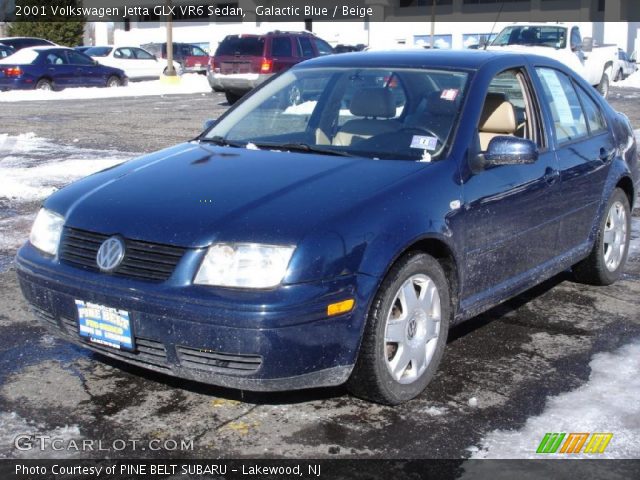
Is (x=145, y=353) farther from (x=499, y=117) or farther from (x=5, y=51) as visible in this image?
(x=5, y=51)

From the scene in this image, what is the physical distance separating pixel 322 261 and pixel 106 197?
114cm

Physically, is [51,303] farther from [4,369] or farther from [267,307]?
[267,307]

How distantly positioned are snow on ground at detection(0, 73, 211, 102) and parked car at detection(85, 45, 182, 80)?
3.34 meters

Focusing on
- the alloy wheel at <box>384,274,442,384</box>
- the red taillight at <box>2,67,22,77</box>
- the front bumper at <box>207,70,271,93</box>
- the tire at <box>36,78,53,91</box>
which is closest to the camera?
the alloy wheel at <box>384,274,442,384</box>

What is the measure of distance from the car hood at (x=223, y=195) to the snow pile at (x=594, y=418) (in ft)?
3.89

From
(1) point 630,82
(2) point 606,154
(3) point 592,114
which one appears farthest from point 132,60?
(2) point 606,154

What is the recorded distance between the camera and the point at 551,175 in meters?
5.09

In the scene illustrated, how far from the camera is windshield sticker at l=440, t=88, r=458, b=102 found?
4.74 metres

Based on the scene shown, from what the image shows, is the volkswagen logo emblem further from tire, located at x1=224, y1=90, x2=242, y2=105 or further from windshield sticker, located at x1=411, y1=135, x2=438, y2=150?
tire, located at x1=224, y1=90, x2=242, y2=105

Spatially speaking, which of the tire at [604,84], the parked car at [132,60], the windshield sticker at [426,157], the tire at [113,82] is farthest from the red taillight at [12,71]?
the windshield sticker at [426,157]

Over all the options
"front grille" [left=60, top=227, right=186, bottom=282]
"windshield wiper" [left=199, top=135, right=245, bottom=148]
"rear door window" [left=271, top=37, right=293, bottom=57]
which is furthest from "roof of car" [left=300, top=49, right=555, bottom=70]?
"rear door window" [left=271, top=37, right=293, bottom=57]

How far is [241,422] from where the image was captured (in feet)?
12.8

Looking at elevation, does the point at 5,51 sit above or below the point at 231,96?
above

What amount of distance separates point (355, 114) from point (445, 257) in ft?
3.51
